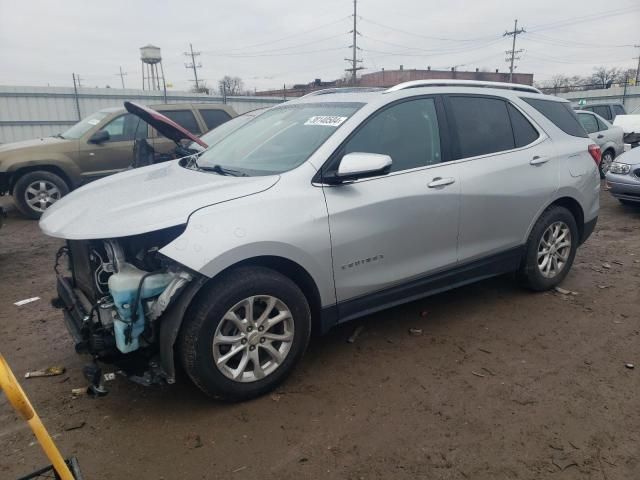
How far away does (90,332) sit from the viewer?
8.70 ft

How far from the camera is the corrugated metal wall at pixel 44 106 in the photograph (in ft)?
47.3

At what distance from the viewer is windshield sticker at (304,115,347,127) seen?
3264mm

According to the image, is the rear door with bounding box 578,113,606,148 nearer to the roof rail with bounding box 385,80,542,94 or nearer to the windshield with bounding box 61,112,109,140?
the roof rail with bounding box 385,80,542,94

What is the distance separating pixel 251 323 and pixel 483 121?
2.51m

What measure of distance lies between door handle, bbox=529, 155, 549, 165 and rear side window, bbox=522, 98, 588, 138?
0.47 metres

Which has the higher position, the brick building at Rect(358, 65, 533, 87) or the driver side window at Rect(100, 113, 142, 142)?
the brick building at Rect(358, 65, 533, 87)

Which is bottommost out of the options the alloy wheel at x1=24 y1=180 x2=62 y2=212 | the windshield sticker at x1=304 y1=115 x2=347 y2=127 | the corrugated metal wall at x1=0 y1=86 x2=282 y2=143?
the alloy wheel at x1=24 y1=180 x2=62 y2=212

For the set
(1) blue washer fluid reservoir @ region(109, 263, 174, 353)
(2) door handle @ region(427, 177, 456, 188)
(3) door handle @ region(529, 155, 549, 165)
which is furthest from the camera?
(3) door handle @ region(529, 155, 549, 165)

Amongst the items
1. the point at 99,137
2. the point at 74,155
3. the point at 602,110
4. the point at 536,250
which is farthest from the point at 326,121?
the point at 602,110

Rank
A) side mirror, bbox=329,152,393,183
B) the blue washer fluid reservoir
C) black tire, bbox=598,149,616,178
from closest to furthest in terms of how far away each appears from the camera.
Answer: the blue washer fluid reservoir, side mirror, bbox=329,152,393,183, black tire, bbox=598,149,616,178

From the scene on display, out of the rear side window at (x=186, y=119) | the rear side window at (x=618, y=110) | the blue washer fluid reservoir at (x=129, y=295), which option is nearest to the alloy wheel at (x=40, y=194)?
the rear side window at (x=186, y=119)

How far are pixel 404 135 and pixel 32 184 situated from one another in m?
6.96

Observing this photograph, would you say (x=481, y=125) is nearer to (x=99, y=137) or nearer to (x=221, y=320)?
(x=221, y=320)

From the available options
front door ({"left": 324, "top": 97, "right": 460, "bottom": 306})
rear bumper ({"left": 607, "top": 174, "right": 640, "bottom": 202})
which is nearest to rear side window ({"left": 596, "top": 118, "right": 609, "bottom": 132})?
rear bumper ({"left": 607, "top": 174, "right": 640, "bottom": 202})
